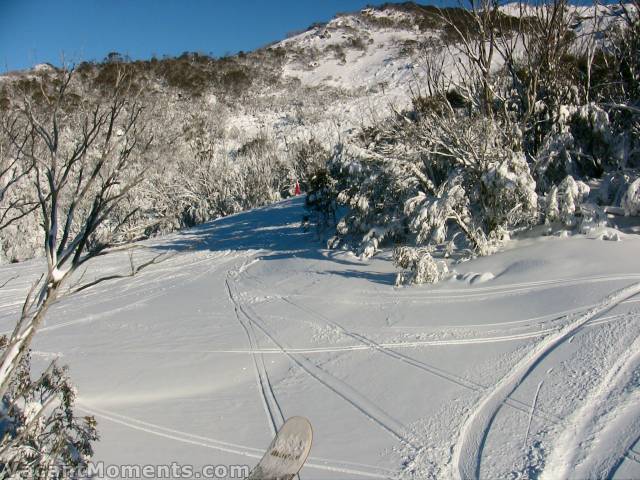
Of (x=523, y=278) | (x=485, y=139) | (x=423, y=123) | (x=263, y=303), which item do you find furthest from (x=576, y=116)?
(x=263, y=303)

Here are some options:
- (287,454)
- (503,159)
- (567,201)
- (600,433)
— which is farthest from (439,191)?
(287,454)

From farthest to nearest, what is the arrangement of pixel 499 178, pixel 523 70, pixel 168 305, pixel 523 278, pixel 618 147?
pixel 523 70
pixel 168 305
pixel 618 147
pixel 499 178
pixel 523 278

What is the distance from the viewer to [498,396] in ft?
19.5

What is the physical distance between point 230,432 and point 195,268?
10.7 m

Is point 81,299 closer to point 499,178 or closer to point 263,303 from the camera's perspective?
point 263,303

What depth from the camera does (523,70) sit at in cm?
1555

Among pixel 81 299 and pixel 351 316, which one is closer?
pixel 351 316

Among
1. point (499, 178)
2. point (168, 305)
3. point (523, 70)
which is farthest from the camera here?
point (523, 70)

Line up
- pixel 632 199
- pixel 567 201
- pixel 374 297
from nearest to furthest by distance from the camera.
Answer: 1. pixel 632 199
2. pixel 567 201
3. pixel 374 297

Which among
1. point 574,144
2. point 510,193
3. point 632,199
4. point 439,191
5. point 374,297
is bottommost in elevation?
point 374,297

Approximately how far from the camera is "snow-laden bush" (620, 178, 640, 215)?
9898 millimetres

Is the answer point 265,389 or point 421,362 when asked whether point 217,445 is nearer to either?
point 265,389

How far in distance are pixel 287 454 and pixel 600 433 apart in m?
2.85

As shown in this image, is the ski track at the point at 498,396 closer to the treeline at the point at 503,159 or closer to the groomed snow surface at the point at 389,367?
the groomed snow surface at the point at 389,367
